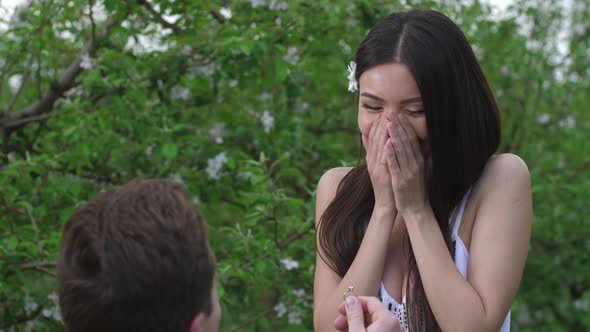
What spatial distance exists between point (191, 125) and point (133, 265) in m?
2.46

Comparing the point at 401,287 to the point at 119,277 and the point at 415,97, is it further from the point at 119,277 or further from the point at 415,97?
the point at 119,277

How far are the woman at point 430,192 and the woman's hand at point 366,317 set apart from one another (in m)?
0.28

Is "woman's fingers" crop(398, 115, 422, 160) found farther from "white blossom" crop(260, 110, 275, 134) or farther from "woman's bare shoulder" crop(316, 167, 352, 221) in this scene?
"white blossom" crop(260, 110, 275, 134)

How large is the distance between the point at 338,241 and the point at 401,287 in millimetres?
237

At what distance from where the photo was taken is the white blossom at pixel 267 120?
4004 millimetres

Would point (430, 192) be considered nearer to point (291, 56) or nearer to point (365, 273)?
point (365, 273)

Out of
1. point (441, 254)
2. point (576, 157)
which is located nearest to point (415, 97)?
point (441, 254)

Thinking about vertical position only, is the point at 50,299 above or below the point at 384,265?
below

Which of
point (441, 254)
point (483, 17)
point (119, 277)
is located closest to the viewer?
point (119, 277)

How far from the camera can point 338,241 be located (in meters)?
2.46

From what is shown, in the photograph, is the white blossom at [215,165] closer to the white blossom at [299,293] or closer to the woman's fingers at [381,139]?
the white blossom at [299,293]

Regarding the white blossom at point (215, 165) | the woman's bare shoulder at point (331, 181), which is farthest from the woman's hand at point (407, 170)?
the white blossom at point (215, 165)

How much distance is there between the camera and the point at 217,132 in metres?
4.02

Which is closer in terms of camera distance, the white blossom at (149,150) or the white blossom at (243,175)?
the white blossom at (149,150)
